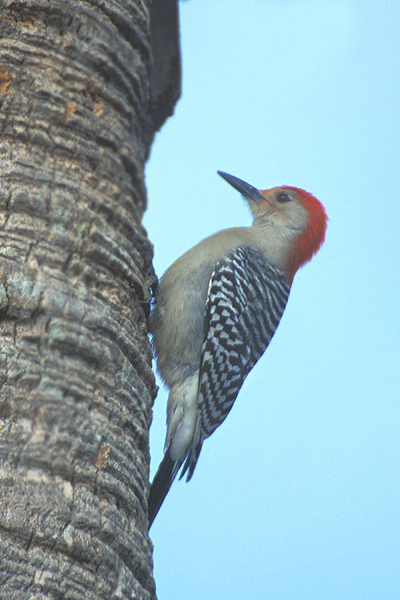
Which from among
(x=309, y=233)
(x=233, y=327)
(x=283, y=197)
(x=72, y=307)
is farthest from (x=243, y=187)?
(x=72, y=307)

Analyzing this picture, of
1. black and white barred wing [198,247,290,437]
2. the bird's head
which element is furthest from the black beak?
black and white barred wing [198,247,290,437]

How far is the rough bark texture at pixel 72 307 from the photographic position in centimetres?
228

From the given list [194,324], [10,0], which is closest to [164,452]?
[194,324]

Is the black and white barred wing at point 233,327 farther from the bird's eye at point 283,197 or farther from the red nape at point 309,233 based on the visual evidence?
the bird's eye at point 283,197

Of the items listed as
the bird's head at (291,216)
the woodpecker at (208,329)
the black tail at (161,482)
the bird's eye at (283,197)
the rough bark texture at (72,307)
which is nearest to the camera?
the rough bark texture at (72,307)

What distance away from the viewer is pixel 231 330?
452cm

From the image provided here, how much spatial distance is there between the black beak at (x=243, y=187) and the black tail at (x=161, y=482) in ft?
8.38

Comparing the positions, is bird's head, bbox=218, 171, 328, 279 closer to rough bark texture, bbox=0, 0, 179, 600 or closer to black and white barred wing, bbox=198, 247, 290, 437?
black and white barred wing, bbox=198, 247, 290, 437

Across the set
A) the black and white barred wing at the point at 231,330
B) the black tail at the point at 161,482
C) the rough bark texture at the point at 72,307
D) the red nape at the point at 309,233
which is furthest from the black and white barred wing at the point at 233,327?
the rough bark texture at the point at 72,307

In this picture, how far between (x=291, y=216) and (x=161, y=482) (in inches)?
103

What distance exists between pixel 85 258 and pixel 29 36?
1.10 meters

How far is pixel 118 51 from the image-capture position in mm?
3537

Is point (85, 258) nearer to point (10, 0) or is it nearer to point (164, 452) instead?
point (10, 0)

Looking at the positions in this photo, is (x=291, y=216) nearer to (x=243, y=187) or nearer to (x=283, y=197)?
(x=283, y=197)
